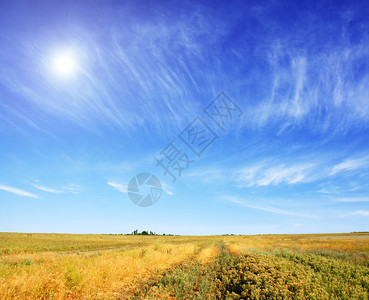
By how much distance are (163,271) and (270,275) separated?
623cm

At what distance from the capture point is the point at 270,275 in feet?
25.8

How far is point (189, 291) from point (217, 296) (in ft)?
4.05

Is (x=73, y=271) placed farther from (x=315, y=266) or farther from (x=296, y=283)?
(x=315, y=266)

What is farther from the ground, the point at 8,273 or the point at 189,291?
the point at 8,273

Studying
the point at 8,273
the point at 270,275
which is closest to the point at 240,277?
the point at 270,275

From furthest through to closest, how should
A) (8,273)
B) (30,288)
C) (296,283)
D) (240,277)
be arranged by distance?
(240,277) → (8,273) → (296,283) → (30,288)

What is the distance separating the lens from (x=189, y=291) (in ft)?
26.7

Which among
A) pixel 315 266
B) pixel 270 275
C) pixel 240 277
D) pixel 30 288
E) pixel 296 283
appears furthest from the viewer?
pixel 315 266

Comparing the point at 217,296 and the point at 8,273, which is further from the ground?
the point at 8,273

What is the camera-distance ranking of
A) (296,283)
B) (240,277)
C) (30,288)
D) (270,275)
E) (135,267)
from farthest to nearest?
(135,267), (240,277), (270,275), (296,283), (30,288)

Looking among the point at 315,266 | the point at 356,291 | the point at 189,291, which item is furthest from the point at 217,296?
the point at 315,266

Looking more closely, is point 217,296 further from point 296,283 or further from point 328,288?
point 328,288

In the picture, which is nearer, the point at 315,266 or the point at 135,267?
the point at 315,266

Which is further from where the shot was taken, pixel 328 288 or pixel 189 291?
pixel 189 291
